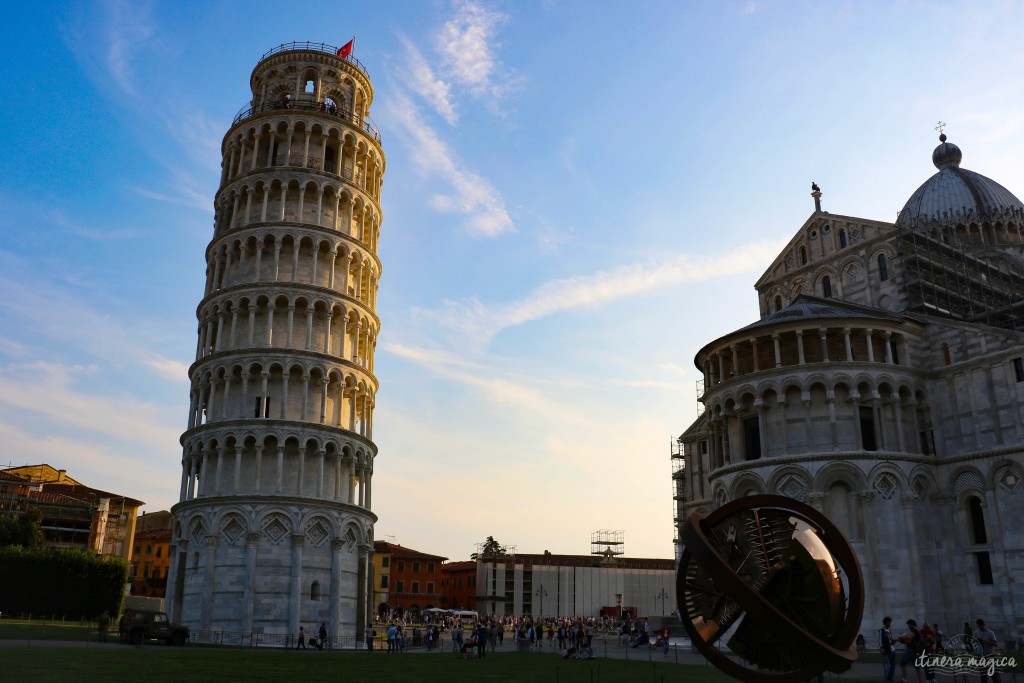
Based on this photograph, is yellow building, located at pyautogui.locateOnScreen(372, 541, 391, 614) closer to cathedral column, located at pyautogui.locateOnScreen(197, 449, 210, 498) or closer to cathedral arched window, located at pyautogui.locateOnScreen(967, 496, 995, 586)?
cathedral column, located at pyautogui.locateOnScreen(197, 449, 210, 498)

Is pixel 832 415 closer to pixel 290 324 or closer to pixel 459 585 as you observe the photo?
pixel 290 324

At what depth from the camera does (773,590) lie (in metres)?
16.2

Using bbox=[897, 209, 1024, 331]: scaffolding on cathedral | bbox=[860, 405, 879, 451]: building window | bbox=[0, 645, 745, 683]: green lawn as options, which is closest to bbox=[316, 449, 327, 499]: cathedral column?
bbox=[0, 645, 745, 683]: green lawn

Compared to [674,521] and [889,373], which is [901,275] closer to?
[889,373]

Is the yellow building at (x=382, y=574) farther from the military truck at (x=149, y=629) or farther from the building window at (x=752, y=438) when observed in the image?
the building window at (x=752, y=438)

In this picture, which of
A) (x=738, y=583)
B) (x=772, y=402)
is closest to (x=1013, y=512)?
(x=772, y=402)

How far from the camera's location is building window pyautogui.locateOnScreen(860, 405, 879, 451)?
133 ft

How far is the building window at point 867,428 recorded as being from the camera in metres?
40.6

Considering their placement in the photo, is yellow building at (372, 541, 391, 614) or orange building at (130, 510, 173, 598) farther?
yellow building at (372, 541, 391, 614)

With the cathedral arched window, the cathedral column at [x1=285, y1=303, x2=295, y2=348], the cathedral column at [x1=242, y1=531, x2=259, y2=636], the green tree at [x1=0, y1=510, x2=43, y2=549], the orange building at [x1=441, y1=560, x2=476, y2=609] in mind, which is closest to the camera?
the cathedral arched window

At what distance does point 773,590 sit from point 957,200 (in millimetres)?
55114

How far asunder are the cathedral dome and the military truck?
52.5 m

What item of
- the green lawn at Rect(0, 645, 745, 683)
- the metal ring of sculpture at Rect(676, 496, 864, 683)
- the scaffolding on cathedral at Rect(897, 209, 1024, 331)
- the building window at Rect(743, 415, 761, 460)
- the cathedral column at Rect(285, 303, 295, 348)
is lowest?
the green lawn at Rect(0, 645, 745, 683)

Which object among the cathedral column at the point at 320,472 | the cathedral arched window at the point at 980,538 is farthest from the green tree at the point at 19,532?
the cathedral arched window at the point at 980,538
